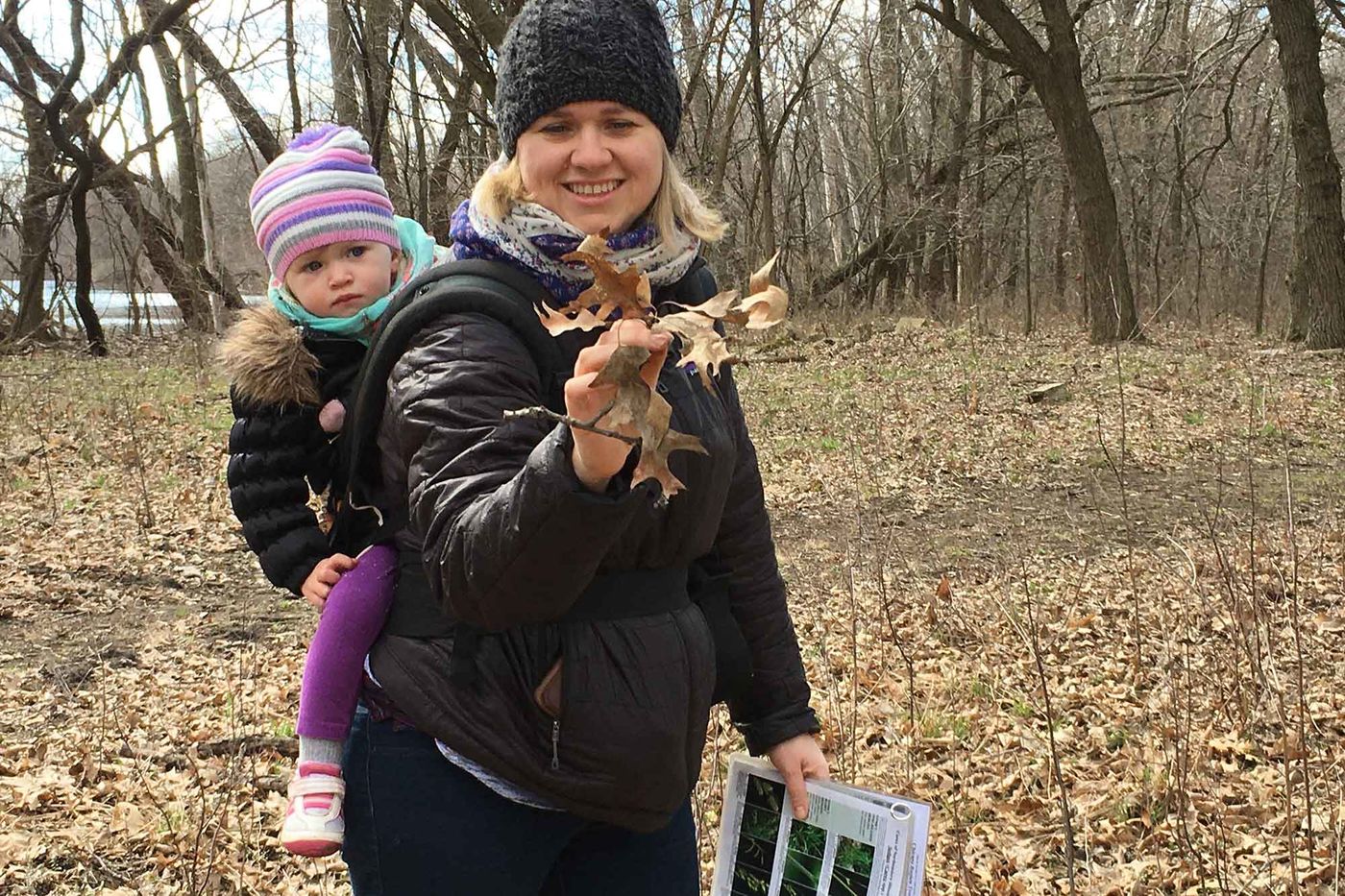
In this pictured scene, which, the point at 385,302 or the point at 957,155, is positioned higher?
the point at 957,155

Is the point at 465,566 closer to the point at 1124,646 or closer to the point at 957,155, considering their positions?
the point at 1124,646

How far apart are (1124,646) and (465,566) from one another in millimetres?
4438

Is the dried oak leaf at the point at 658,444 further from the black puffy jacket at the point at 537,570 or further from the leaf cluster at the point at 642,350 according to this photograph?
the black puffy jacket at the point at 537,570

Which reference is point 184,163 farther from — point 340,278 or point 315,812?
point 315,812

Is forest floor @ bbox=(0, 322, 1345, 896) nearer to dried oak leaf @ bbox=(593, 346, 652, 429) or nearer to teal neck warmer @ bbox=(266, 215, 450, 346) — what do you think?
teal neck warmer @ bbox=(266, 215, 450, 346)

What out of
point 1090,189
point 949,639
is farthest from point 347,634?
point 1090,189

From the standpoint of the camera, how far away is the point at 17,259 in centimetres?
2066

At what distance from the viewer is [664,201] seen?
1611 millimetres

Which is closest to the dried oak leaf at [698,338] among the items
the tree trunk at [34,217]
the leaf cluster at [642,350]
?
the leaf cluster at [642,350]

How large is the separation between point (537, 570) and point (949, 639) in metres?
4.40

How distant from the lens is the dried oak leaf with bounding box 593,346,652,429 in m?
1.04

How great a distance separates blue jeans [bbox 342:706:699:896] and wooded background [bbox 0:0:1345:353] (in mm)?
6943

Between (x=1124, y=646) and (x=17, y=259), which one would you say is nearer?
(x=1124, y=646)

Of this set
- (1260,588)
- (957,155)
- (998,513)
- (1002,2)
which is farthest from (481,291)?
(957,155)
